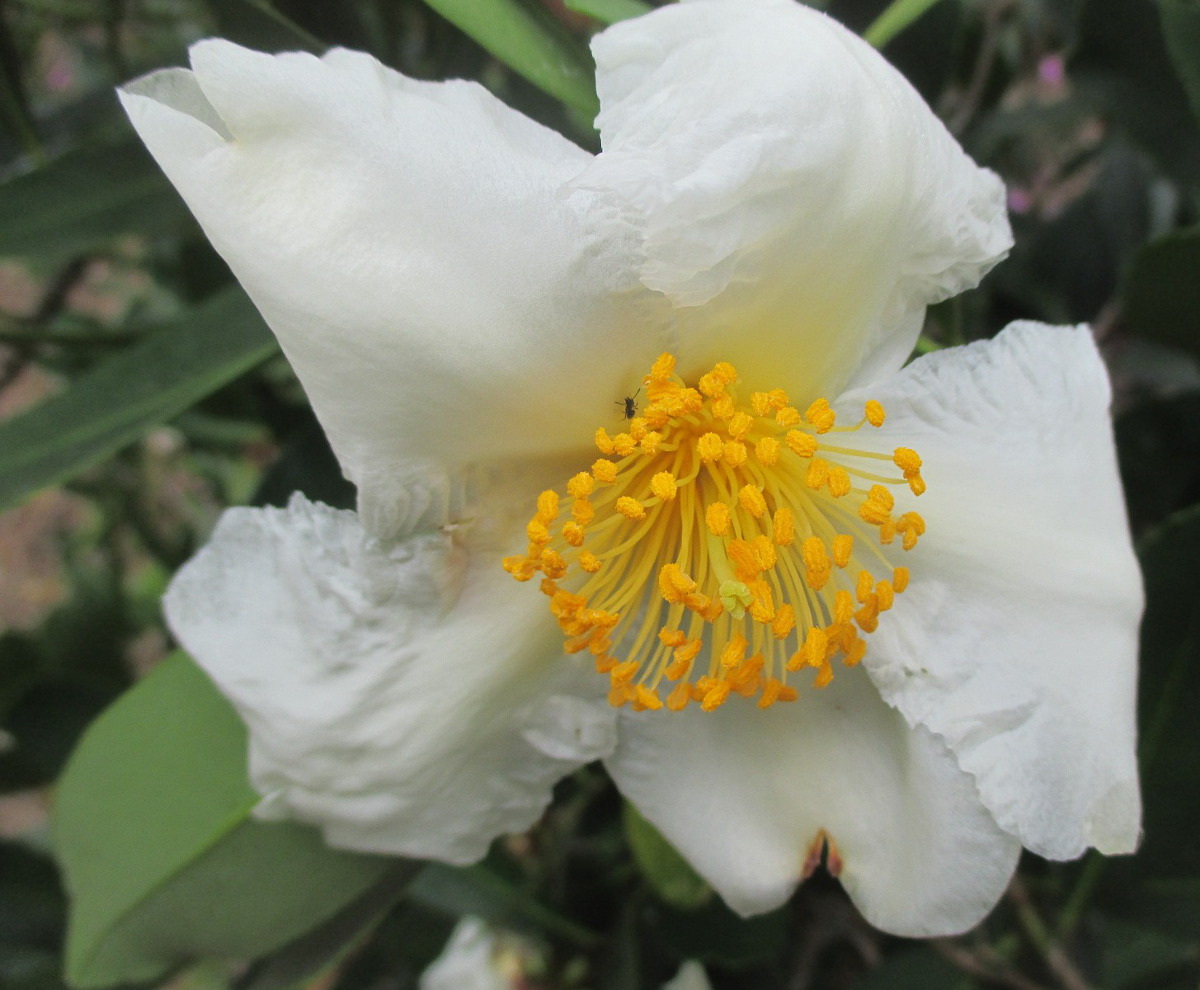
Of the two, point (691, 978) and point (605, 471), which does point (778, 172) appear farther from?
point (691, 978)

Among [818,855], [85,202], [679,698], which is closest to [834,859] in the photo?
[818,855]

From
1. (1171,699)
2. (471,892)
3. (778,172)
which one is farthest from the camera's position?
(471,892)

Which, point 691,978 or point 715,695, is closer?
point 715,695

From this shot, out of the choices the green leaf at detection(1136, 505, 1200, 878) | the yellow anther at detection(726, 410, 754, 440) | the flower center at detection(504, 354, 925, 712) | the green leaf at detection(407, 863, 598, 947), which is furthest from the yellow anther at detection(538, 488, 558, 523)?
the green leaf at detection(407, 863, 598, 947)

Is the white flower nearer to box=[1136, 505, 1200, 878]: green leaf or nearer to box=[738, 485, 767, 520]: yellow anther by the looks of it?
box=[738, 485, 767, 520]: yellow anther

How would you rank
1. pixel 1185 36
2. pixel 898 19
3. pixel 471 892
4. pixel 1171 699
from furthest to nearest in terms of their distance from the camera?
1. pixel 471 892
2. pixel 1171 699
3. pixel 1185 36
4. pixel 898 19

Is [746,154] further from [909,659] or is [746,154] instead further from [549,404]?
[909,659]

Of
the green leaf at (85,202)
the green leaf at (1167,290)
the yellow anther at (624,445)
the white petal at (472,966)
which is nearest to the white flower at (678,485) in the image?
the yellow anther at (624,445)

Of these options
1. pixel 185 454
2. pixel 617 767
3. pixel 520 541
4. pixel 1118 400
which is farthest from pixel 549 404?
pixel 185 454
